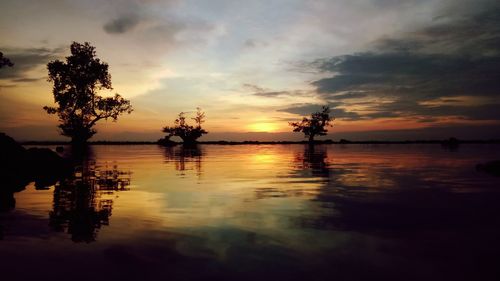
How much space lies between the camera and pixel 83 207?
10148 mm

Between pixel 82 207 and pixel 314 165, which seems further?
pixel 314 165

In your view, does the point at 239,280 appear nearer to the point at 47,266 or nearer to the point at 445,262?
the point at 47,266

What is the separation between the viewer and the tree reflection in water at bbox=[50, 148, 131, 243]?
25.2ft

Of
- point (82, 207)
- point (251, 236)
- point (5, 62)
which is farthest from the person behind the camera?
point (5, 62)

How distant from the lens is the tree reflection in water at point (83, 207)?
767 centimetres

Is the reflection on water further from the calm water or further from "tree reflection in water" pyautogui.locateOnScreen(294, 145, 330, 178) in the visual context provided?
"tree reflection in water" pyautogui.locateOnScreen(294, 145, 330, 178)

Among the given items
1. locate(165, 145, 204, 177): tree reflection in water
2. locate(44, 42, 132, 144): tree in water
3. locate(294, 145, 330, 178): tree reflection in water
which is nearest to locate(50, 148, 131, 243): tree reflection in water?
locate(165, 145, 204, 177): tree reflection in water

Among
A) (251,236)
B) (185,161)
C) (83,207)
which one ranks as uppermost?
(185,161)

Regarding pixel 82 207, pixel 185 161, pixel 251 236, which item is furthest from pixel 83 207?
pixel 185 161

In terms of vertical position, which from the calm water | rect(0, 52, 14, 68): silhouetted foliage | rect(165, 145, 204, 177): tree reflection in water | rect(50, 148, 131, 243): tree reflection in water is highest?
rect(0, 52, 14, 68): silhouetted foliage

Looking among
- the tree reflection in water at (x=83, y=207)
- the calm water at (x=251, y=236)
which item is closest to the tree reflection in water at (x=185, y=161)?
the tree reflection in water at (x=83, y=207)

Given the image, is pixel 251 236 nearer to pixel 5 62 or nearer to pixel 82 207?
pixel 82 207

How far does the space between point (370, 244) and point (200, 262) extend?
3138 millimetres

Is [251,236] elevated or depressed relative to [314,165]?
depressed
